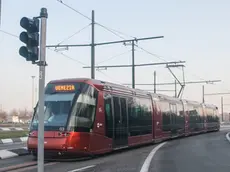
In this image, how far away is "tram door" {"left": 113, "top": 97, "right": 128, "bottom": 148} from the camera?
62.2 ft

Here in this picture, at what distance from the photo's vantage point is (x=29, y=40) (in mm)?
9172

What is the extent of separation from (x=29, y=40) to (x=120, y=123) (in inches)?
428

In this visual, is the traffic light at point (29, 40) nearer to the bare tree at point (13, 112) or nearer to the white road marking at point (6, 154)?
the white road marking at point (6, 154)

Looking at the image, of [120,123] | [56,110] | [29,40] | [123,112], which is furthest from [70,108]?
[29,40]

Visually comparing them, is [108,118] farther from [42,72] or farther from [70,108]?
[42,72]

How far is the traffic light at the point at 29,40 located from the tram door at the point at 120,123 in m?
10.0

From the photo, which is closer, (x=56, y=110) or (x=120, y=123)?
(x=56, y=110)

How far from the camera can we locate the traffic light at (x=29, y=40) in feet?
30.1

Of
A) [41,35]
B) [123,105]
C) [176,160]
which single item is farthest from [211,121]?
[41,35]

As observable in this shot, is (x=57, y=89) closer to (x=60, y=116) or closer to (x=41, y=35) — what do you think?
(x=60, y=116)

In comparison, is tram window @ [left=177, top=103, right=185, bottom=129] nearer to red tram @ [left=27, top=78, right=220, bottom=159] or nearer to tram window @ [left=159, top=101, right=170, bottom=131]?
tram window @ [left=159, top=101, right=170, bottom=131]

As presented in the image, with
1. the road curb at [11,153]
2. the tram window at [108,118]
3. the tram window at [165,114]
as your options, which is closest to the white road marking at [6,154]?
the road curb at [11,153]

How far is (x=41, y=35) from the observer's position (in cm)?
934

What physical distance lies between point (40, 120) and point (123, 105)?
36.8 ft
